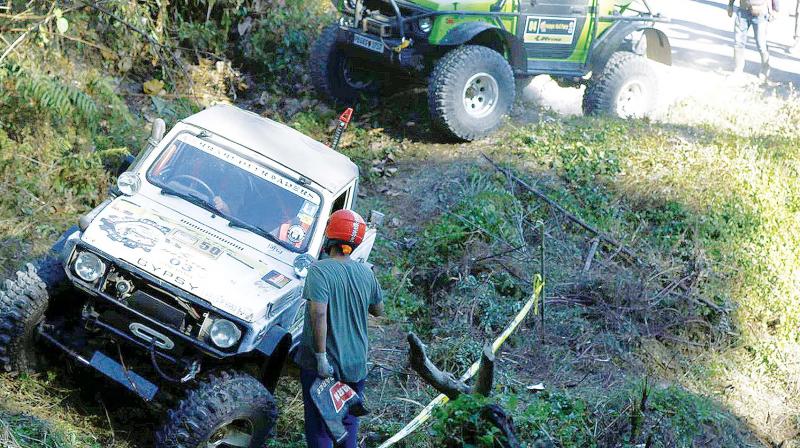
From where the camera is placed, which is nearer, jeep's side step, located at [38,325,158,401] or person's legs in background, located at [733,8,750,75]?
jeep's side step, located at [38,325,158,401]

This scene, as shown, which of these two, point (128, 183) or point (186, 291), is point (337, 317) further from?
point (128, 183)

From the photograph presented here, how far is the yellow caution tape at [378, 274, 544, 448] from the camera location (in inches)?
227

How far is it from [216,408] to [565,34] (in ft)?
24.7

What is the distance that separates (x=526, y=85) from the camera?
503 inches

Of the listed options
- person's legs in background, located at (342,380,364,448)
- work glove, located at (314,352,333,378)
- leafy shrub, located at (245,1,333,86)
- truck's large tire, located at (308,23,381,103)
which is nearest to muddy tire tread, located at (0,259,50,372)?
work glove, located at (314,352,333,378)

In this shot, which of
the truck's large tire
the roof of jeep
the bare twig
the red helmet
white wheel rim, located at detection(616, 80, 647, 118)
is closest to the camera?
the red helmet

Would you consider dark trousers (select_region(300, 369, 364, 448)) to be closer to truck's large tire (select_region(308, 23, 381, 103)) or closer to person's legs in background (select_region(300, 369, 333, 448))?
person's legs in background (select_region(300, 369, 333, 448))

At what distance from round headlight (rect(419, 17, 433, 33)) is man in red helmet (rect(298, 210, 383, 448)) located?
17.9 feet

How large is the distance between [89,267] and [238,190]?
51.5 inches

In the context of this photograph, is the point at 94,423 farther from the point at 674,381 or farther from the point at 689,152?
the point at 689,152

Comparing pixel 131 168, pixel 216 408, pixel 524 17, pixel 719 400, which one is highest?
pixel 524 17

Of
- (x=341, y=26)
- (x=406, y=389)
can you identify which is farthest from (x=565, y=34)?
(x=406, y=389)

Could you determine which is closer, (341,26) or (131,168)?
(131,168)

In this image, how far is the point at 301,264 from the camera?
18.8 ft
